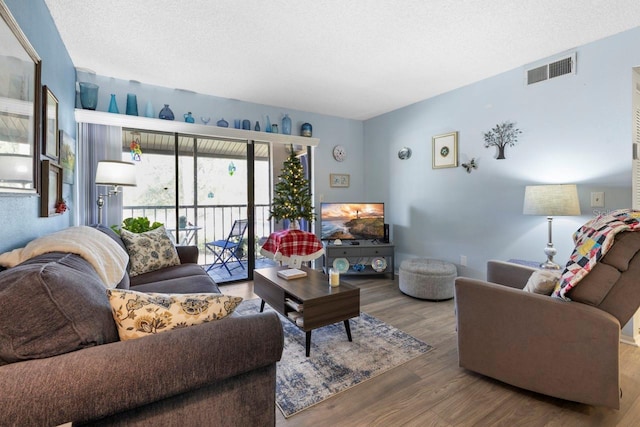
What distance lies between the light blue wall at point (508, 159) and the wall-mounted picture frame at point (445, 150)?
0.07m

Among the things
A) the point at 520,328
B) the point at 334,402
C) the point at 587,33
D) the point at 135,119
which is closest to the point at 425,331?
the point at 520,328

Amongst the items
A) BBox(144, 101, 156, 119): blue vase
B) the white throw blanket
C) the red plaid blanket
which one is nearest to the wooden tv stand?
the red plaid blanket

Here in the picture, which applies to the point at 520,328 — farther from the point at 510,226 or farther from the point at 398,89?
the point at 398,89

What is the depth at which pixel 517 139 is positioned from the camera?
296cm

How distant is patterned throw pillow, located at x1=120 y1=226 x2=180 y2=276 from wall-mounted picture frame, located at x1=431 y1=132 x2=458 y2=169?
3262mm

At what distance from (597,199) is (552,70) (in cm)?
126

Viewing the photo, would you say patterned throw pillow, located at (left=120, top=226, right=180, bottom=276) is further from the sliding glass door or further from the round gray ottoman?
the round gray ottoman

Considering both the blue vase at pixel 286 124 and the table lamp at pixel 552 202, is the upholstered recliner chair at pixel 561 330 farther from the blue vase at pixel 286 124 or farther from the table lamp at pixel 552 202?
the blue vase at pixel 286 124

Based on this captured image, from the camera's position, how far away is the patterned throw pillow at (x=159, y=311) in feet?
3.14

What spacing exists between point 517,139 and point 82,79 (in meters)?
4.59

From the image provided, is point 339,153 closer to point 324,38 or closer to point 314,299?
point 324,38

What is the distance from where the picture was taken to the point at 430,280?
3.08 m

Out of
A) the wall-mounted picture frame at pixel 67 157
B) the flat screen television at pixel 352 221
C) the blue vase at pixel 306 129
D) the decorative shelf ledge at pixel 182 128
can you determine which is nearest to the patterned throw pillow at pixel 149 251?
the wall-mounted picture frame at pixel 67 157

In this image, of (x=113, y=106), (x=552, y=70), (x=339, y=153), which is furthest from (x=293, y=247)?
(x=552, y=70)
